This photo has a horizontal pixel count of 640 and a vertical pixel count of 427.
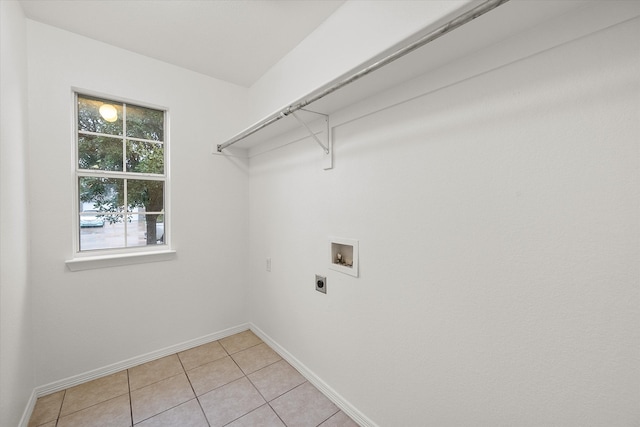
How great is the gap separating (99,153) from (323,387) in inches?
102

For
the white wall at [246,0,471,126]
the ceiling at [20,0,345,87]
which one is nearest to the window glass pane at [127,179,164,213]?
the ceiling at [20,0,345,87]

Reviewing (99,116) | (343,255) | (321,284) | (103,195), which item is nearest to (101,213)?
(103,195)

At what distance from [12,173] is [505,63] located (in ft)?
8.46

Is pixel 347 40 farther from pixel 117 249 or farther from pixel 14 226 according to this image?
pixel 117 249

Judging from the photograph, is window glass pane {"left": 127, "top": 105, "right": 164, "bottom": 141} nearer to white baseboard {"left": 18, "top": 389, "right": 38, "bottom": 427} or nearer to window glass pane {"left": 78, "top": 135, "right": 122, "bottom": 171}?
window glass pane {"left": 78, "top": 135, "right": 122, "bottom": 171}

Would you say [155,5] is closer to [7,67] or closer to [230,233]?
[7,67]

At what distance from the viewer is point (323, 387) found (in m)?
1.92

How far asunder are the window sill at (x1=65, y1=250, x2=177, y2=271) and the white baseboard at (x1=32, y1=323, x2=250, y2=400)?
0.84m

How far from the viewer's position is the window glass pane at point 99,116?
6.92 feet

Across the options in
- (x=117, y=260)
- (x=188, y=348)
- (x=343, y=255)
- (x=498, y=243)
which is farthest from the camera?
(x=188, y=348)

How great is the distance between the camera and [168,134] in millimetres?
2412

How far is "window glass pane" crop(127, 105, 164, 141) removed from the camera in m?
2.31

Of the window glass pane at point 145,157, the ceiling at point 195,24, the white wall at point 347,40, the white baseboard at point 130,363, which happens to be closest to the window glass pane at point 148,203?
the window glass pane at point 145,157

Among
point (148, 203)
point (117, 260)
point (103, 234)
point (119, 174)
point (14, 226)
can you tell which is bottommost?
point (117, 260)
